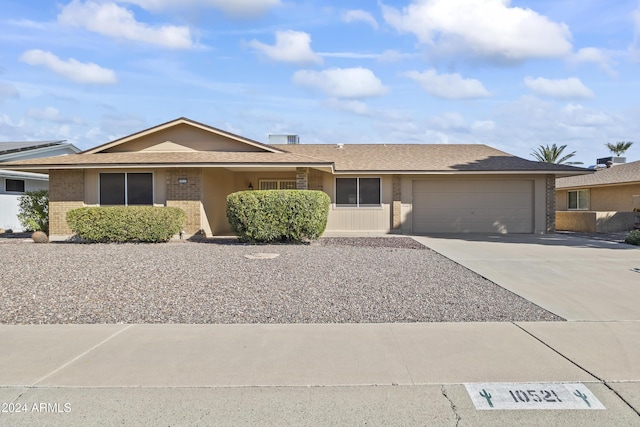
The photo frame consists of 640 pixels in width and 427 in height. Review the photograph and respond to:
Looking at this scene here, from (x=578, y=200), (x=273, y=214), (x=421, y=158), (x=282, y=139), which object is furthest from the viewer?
(x=578, y=200)

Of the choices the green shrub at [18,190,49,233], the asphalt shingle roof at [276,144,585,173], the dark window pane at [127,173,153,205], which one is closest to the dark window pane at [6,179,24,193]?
the green shrub at [18,190,49,233]

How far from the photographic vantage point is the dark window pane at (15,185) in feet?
78.4

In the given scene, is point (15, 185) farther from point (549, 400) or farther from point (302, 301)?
point (549, 400)

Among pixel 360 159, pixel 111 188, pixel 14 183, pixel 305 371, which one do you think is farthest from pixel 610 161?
pixel 14 183

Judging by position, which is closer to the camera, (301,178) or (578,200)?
(301,178)

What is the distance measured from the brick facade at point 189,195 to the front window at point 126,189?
37.8 inches

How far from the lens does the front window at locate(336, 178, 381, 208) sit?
2022 centimetres

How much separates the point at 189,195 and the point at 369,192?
7242mm

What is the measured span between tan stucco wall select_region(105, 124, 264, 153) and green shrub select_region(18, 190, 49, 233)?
4455 mm

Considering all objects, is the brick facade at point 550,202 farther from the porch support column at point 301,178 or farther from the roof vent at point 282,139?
the roof vent at point 282,139

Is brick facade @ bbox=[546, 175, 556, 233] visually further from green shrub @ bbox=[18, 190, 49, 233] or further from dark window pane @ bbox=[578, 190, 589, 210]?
green shrub @ bbox=[18, 190, 49, 233]

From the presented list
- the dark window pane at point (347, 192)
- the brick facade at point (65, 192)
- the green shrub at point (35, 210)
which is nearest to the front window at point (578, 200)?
the dark window pane at point (347, 192)

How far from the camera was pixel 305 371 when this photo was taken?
4801mm

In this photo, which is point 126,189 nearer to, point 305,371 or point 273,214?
point 273,214
